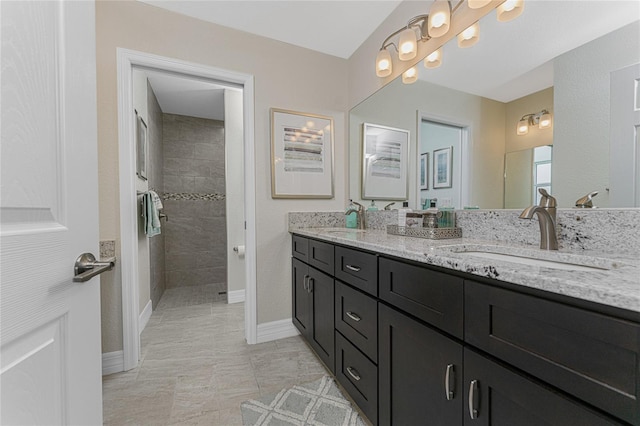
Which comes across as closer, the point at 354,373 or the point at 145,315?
the point at 354,373

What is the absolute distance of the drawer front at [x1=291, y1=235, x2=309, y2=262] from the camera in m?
1.90

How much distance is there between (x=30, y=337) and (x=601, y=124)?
168cm

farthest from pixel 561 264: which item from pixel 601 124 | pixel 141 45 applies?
pixel 141 45


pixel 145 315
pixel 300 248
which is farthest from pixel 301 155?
pixel 145 315

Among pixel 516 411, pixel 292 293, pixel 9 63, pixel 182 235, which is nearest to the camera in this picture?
pixel 9 63

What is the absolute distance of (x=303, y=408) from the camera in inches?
54.3

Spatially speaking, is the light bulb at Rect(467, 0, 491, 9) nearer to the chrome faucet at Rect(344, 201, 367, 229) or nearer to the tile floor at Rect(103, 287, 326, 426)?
the chrome faucet at Rect(344, 201, 367, 229)

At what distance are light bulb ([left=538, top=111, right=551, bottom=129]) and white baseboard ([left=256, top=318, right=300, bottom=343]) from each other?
2065mm

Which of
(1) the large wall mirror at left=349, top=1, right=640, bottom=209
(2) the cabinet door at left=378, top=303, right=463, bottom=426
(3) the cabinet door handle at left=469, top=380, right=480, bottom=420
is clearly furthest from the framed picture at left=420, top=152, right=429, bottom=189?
(3) the cabinet door handle at left=469, top=380, right=480, bottom=420

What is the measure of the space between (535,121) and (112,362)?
8.88ft

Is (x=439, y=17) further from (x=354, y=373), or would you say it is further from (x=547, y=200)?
(x=354, y=373)

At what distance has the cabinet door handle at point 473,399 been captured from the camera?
0.71 m

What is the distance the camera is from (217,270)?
388 centimetres

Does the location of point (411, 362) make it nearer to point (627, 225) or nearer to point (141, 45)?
point (627, 225)
